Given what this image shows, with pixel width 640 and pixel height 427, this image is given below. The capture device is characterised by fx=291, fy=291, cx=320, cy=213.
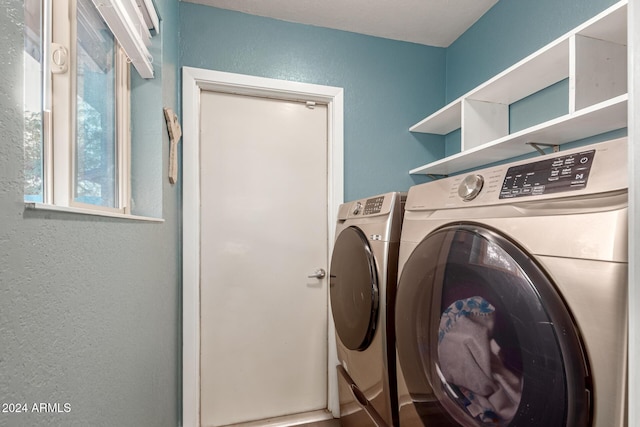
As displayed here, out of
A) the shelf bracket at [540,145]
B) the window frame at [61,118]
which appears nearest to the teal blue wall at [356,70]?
the shelf bracket at [540,145]

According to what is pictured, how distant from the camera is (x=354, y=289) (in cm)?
127

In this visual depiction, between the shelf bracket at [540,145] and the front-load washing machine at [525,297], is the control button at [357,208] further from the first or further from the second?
the shelf bracket at [540,145]

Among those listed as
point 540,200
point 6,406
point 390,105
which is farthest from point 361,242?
point 390,105

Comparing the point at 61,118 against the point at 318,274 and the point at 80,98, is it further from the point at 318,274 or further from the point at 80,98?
the point at 318,274

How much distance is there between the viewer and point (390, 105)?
196 cm

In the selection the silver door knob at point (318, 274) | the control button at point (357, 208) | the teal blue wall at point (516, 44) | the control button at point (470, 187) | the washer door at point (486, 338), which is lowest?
the silver door knob at point (318, 274)

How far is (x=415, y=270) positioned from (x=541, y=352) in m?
0.35

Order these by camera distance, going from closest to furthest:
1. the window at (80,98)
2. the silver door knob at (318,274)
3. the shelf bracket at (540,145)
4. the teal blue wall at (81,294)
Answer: the teal blue wall at (81,294)
the window at (80,98)
the shelf bracket at (540,145)
the silver door knob at (318,274)

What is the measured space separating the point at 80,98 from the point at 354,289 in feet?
3.81

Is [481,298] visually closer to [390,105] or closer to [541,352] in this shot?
[541,352]

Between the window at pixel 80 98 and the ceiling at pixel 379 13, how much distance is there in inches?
31.7

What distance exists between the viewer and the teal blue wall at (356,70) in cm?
168

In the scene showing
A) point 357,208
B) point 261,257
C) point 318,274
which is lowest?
point 318,274

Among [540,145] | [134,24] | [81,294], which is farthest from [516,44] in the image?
[81,294]
